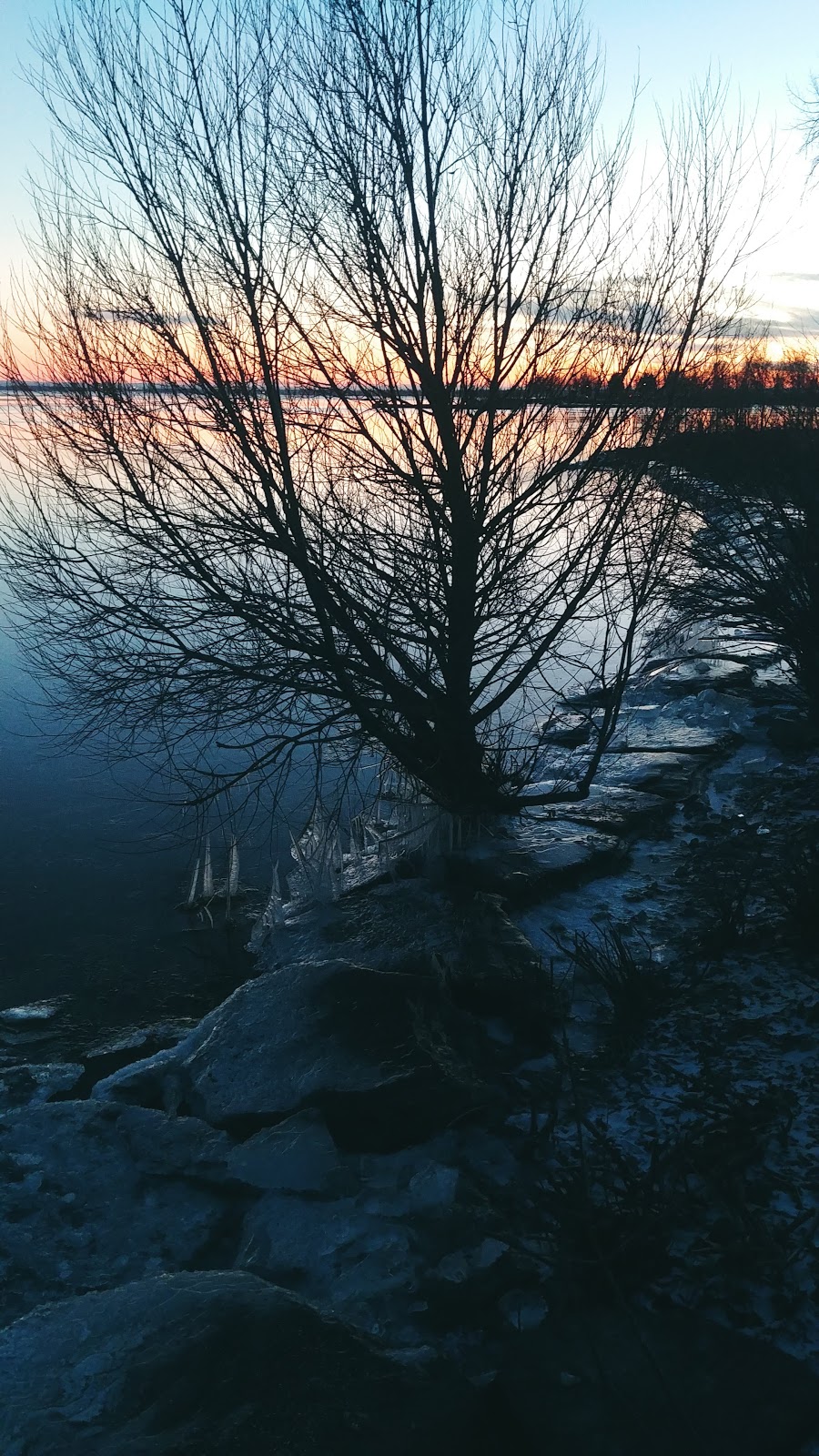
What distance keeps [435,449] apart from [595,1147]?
→ 3174 millimetres

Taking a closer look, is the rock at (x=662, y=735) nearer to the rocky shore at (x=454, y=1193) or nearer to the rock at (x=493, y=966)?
the rocky shore at (x=454, y=1193)

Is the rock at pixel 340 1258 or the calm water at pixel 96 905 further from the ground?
the calm water at pixel 96 905

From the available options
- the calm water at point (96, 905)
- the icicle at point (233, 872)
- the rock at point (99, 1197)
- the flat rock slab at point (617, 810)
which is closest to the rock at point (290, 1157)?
the rock at point (99, 1197)

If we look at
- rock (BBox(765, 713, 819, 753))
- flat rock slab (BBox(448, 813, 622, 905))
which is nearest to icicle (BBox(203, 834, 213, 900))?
flat rock slab (BBox(448, 813, 622, 905))

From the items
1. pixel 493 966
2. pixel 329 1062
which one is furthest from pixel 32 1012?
pixel 493 966

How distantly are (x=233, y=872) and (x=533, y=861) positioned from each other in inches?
69.6

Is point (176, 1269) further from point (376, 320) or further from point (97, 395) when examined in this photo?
point (376, 320)

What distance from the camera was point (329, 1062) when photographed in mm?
3150

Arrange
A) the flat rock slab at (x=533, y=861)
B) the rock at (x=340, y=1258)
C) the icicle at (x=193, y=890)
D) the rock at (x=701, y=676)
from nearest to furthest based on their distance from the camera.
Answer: the rock at (x=340, y=1258) < the flat rock slab at (x=533, y=861) < the icicle at (x=193, y=890) < the rock at (x=701, y=676)

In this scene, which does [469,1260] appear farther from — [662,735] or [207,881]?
[662,735]

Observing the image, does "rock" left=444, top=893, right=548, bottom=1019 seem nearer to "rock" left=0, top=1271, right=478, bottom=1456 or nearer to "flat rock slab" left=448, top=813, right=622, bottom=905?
"flat rock slab" left=448, top=813, right=622, bottom=905

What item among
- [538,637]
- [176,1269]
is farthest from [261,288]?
[176,1269]

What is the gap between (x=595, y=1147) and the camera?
2617mm

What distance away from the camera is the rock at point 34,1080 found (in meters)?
3.53
